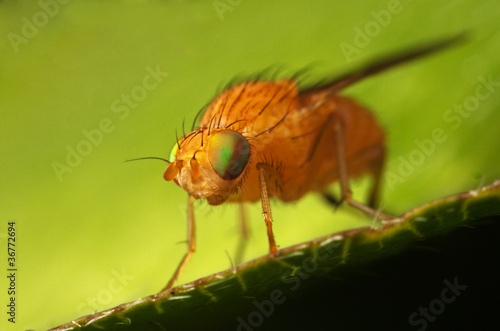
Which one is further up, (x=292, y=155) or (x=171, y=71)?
(x=171, y=71)

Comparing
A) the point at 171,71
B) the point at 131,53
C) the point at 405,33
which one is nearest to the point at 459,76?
the point at 405,33

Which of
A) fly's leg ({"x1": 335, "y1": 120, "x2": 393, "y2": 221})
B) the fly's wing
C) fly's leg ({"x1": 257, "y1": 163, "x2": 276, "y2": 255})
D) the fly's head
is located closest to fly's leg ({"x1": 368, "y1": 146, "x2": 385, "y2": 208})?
fly's leg ({"x1": 335, "y1": 120, "x2": 393, "y2": 221})

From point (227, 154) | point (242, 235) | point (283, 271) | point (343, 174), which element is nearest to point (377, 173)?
point (343, 174)

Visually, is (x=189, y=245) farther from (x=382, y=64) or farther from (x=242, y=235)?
(x=382, y=64)

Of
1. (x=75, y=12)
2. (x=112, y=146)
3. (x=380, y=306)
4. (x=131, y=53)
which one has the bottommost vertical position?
(x=380, y=306)

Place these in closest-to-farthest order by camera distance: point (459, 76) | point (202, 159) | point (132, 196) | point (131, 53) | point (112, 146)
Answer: point (202, 159) → point (459, 76) → point (132, 196) → point (112, 146) → point (131, 53)

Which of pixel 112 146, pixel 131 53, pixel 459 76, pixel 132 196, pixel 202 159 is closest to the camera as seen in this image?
pixel 202 159

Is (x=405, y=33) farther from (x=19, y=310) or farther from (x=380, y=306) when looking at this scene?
(x=19, y=310)
